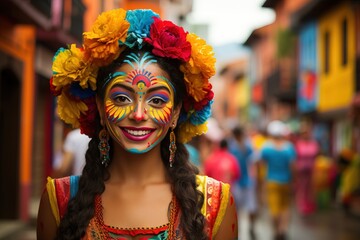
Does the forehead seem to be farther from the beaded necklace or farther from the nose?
the beaded necklace

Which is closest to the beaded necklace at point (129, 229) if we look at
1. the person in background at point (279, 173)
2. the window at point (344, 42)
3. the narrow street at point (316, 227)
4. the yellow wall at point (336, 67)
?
the person in background at point (279, 173)

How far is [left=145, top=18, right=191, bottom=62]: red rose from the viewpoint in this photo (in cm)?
367

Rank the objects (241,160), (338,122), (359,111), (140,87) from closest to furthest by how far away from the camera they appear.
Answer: (140,87) → (241,160) → (359,111) → (338,122)

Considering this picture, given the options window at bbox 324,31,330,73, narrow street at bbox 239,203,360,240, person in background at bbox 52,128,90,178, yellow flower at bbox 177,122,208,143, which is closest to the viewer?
yellow flower at bbox 177,122,208,143

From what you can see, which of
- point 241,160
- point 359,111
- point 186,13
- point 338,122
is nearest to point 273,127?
point 241,160

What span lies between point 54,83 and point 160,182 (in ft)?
2.20

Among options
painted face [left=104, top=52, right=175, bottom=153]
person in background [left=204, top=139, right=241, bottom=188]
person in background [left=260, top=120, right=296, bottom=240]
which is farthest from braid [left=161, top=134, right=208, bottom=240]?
person in background [left=260, top=120, right=296, bottom=240]

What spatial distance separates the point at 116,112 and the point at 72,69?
11.2 inches

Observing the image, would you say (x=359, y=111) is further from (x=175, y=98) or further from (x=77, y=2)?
(x=175, y=98)

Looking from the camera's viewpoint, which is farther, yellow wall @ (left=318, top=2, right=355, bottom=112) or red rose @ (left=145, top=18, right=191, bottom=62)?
yellow wall @ (left=318, top=2, right=355, bottom=112)

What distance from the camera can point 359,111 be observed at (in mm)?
14859

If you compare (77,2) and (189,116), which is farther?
(77,2)

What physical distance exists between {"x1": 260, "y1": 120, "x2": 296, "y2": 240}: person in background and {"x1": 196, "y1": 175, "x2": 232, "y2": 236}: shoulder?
8365mm

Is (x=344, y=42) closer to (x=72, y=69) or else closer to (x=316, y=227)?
(x=316, y=227)
